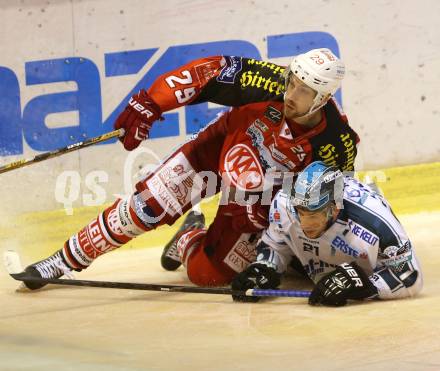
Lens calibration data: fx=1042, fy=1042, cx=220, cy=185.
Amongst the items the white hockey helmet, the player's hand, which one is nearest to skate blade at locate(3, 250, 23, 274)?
the player's hand

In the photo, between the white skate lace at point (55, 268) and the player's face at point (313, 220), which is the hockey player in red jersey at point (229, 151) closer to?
the white skate lace at point (55, 268)

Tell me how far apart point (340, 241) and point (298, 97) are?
0.65m

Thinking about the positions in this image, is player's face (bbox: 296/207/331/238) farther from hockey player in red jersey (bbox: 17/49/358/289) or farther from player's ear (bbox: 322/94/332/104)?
player's ear (bbox: 322/94/332/104)

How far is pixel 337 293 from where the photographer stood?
4.22 m

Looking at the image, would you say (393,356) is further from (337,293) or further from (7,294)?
(7,294)

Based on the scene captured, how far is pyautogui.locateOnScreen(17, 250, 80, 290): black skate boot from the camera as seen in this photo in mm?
5145

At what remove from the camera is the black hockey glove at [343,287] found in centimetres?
423

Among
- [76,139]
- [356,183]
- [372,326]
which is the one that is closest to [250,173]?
[356,183]

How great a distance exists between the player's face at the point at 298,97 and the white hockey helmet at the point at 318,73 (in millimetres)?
19

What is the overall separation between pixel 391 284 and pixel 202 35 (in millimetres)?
2822

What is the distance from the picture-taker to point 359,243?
14.4 feet

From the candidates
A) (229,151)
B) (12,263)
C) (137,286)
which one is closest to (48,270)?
(12,263)

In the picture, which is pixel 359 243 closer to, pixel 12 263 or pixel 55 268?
pixel 55 268

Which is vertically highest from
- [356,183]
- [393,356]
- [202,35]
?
[202,35]
